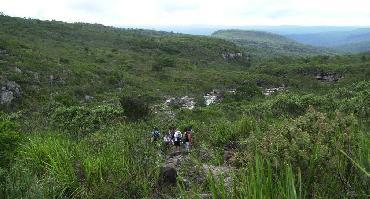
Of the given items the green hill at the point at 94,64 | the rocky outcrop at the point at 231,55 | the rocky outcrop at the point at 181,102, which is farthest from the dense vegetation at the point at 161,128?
the rocky outcrop at the point at 231,55

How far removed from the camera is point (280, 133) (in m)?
5.26

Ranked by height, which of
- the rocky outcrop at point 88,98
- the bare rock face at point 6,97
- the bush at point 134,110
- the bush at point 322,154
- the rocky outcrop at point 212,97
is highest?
the bush at point 322,154

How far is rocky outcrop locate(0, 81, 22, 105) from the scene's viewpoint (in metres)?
38.6

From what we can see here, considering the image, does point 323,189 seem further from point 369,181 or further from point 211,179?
point 211,179

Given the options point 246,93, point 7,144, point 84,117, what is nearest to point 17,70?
point 84,117

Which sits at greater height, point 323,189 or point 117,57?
point 323,189

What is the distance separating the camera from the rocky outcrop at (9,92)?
127 ft

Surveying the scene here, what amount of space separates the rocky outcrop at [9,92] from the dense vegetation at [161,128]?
16 cm

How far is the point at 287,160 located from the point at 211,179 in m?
0.84

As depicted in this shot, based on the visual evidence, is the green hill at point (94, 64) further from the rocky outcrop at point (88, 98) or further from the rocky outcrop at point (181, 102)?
the rocky outcrop at point (181, 102)

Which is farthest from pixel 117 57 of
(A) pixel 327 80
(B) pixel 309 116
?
(B) pixel 309 116

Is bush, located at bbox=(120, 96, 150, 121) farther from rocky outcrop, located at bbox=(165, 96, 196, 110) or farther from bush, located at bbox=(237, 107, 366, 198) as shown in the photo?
bush, located at bbox=(237, 107, 366, 198)

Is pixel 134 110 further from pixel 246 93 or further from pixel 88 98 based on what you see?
pixel 246 93

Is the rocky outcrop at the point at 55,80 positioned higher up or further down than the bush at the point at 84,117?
further down
